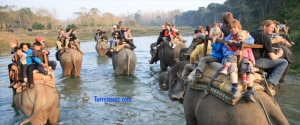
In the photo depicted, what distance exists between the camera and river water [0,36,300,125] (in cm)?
761

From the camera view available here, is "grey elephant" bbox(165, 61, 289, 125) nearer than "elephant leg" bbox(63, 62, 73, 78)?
Yes

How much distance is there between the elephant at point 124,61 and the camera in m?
12.3

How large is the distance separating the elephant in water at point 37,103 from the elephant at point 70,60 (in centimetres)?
591

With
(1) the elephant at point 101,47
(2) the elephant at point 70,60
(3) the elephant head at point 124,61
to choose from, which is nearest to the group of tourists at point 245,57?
(3) the elephant head at point 124,61

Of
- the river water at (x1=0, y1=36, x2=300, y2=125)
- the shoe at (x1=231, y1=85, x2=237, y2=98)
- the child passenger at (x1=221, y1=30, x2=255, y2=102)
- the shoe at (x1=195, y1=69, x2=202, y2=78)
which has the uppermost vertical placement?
the child passenger at (x1=221, y1=30, x2=255, y2=102)

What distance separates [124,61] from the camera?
12.3 meters

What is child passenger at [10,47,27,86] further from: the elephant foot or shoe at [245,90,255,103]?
shoe at [245,90,255,103]

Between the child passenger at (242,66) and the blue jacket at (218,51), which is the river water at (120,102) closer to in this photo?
the blue jacket at (218,51)

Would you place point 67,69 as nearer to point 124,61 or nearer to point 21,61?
point 124,61

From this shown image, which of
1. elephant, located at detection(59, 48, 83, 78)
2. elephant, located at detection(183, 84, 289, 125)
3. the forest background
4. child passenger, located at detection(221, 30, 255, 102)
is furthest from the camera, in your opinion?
the forest background

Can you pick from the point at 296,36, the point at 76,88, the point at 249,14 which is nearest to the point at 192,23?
the point at 249,14

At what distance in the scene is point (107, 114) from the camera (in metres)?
8.10

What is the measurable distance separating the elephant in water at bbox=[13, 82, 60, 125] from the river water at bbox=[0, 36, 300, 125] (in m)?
1.15

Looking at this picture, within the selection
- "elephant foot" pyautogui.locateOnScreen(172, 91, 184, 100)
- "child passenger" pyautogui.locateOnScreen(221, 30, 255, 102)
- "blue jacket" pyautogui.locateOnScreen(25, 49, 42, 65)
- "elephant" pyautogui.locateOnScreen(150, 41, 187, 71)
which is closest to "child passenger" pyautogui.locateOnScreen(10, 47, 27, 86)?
"blue jacket" pyautogui.locateOnScreen(25, 49, 42, 65)
